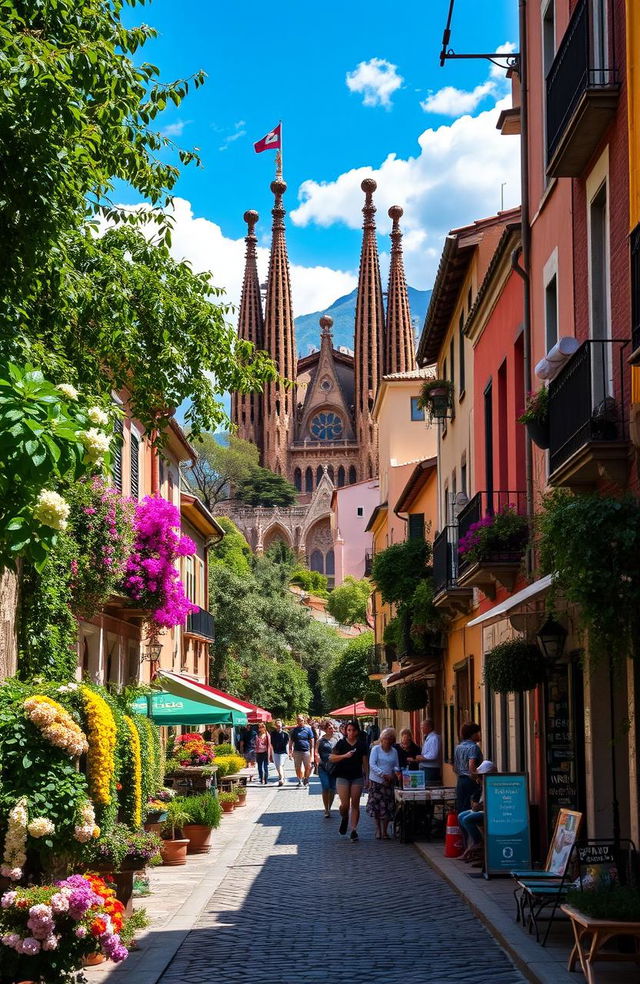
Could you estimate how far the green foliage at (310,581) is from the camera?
399 ft

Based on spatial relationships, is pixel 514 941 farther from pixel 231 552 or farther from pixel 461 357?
pixel 231 552

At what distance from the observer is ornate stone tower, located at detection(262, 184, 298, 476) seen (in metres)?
141

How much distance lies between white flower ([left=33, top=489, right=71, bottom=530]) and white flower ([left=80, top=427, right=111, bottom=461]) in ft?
1.60

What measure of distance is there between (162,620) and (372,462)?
388 ft

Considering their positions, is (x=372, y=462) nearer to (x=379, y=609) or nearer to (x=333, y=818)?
(x=379, y=609)

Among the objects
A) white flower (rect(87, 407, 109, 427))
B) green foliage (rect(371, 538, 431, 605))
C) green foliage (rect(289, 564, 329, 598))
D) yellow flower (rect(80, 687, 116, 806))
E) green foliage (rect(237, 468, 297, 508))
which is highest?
green foliage (rect(237, 468, 297, 508))

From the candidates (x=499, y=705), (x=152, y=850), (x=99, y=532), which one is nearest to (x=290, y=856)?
(x=499, y=705)

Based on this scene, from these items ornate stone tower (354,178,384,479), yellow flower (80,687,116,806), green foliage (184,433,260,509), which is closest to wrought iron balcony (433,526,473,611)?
yellow flower (80,687,116,806)

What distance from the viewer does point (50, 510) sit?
274 inches

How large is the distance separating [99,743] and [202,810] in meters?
10.0

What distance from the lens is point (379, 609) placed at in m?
51.4

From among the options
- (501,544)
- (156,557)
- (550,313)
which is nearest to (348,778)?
(156,557)

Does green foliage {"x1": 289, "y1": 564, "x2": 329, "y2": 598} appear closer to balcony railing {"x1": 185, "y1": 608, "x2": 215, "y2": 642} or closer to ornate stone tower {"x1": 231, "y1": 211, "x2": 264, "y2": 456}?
ornate stone tower {"x1": 231, "y1": 211, "x2": 264, "y2": 456}

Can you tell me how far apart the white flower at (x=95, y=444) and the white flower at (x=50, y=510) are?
0.49 metres
